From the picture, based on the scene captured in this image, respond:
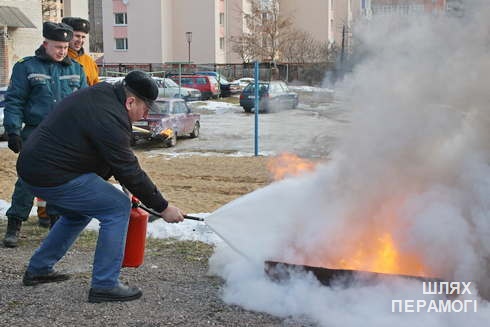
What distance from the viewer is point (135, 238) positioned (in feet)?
14.2

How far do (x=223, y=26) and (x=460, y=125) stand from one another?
2123 inches

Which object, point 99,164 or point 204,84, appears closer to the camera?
point 99,164

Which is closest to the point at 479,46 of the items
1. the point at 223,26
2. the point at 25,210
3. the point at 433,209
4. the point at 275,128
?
the point at 433,209

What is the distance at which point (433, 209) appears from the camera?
395 centimetres

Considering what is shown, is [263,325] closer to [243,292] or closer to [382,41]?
[243,292]

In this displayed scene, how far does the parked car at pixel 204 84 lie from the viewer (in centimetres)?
3478

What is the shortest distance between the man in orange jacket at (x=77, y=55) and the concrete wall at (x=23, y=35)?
2234 centimetres

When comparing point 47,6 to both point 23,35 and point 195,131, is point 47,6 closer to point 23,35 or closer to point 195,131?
point 23,35

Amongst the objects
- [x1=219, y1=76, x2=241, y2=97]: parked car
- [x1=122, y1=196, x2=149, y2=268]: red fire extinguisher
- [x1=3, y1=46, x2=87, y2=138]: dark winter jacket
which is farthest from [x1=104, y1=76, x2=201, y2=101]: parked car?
[x1=122, y1=196, x2=149, y2=268]: red fire extinguisher

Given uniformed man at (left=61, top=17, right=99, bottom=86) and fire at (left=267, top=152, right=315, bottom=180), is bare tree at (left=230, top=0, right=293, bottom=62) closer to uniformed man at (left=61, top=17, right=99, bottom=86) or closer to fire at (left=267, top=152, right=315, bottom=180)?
uniformed man at (left=61, top=17, right=99, bottom=86)

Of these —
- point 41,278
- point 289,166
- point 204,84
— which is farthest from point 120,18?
point 41,278

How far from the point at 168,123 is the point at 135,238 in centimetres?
1254

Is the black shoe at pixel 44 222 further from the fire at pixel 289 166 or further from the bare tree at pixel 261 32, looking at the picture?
the bare tree at pixel 261 32

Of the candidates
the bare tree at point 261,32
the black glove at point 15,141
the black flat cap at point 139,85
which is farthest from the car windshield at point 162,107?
the bare tree at point 261,32
